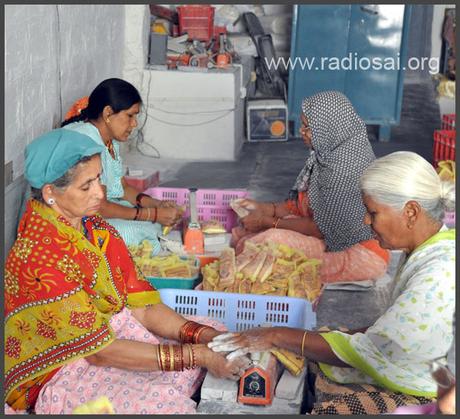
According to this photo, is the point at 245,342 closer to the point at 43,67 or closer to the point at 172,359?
the point at 172,359

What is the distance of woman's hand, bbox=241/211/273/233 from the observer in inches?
190

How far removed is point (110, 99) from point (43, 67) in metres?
0.79

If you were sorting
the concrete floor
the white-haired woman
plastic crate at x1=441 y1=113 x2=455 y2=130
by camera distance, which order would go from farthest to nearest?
1. plastic crate at x1=441 y1=113 x2=455 y2=130
2. the concrete floor
3. the white-haired woman

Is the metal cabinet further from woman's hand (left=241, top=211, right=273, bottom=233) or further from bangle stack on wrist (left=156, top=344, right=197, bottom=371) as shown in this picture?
bangle stack on wrist (left=156, top=344, right=197, bottom=371)

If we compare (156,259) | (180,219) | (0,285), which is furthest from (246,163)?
(0,285)

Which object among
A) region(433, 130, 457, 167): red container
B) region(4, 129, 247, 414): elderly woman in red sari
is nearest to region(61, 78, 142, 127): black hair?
region(4, 129, 247, 414): elderly woman in red sari

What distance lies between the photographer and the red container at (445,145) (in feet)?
21.3

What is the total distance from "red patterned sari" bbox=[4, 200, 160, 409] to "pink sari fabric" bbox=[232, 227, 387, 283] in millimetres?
1737

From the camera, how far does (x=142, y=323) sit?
3395 millimetres

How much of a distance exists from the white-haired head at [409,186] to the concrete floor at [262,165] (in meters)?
3.91

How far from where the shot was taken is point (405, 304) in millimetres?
2666

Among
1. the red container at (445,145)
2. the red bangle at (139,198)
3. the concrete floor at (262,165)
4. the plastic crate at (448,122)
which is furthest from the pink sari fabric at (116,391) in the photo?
the plastic crate at (448,122)

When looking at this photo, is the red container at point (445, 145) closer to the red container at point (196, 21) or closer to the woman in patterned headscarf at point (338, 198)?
the woman in patterned headscarf at point (338, 198)

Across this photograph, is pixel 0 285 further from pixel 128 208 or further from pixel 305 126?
pixel 305 126
